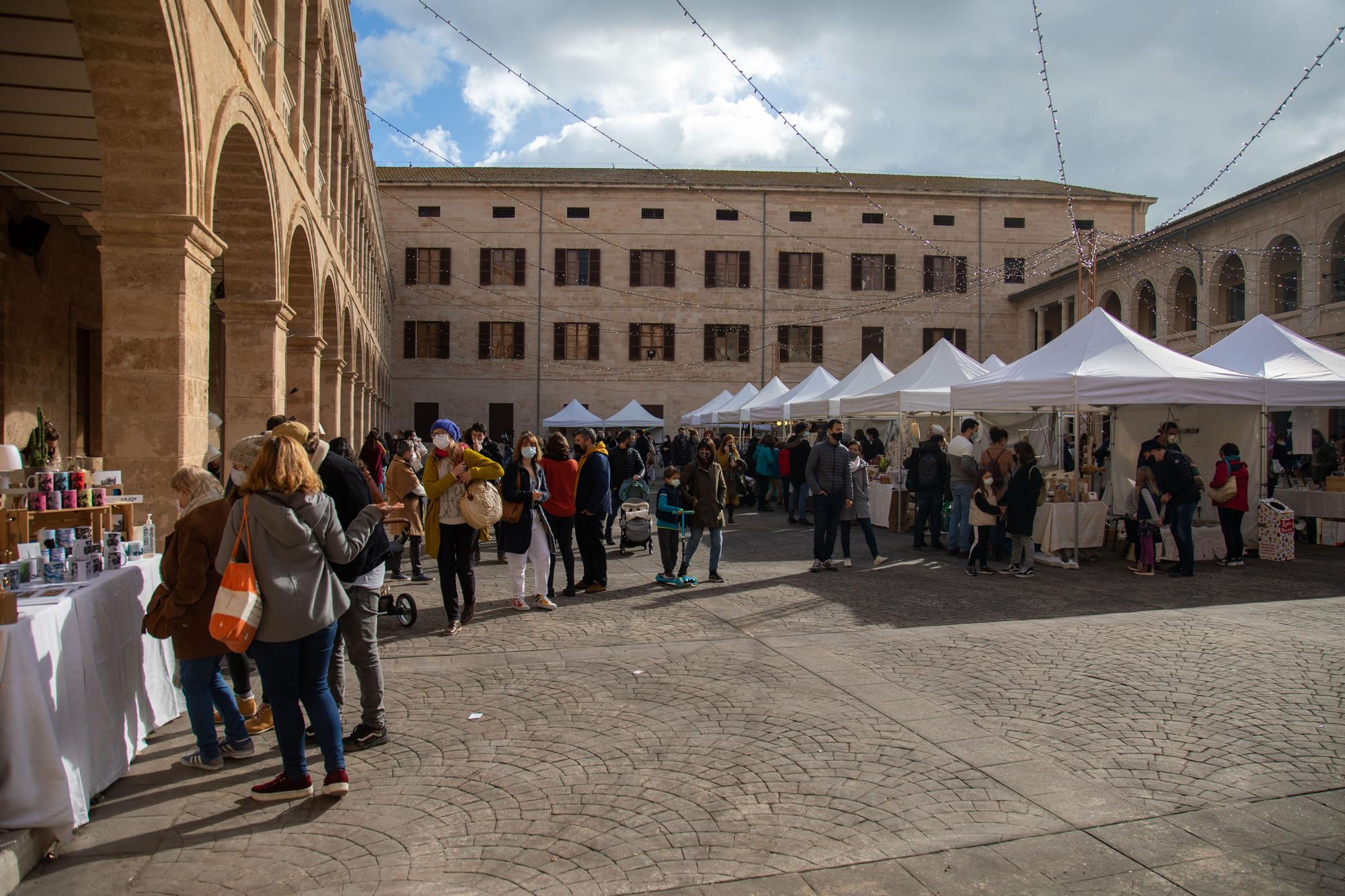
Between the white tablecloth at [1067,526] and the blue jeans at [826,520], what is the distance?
236 cm

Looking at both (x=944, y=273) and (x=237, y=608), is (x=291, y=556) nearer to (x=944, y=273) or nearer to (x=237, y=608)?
(x=237, y=608)

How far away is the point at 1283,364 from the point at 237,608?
42.8 ft

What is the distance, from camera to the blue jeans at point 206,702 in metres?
4.06

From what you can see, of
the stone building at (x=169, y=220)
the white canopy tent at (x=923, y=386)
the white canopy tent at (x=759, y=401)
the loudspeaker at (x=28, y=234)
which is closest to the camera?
the stone building at (x=169, y=220)

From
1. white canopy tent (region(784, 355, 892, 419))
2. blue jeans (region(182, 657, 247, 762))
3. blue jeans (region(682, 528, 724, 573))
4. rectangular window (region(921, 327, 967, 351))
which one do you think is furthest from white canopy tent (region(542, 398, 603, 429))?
blue jeans (region(182, 657, 247, 762))

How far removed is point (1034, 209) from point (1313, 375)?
3036 centimetres

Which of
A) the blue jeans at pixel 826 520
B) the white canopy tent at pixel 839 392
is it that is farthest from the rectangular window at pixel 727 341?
the blue jeans at pixel 826 520

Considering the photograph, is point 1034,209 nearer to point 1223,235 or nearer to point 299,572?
point 1223,235

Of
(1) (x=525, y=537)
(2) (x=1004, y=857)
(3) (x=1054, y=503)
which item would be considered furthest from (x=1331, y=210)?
(2) (x=1004, y=857)

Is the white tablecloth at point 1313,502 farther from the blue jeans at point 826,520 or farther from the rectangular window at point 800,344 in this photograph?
the rectangular window at point 800,344

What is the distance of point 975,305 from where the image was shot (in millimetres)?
39031

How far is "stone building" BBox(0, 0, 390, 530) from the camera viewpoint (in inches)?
263

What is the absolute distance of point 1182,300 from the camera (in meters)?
28.1

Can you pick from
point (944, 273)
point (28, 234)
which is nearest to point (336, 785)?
point (28, 234)
